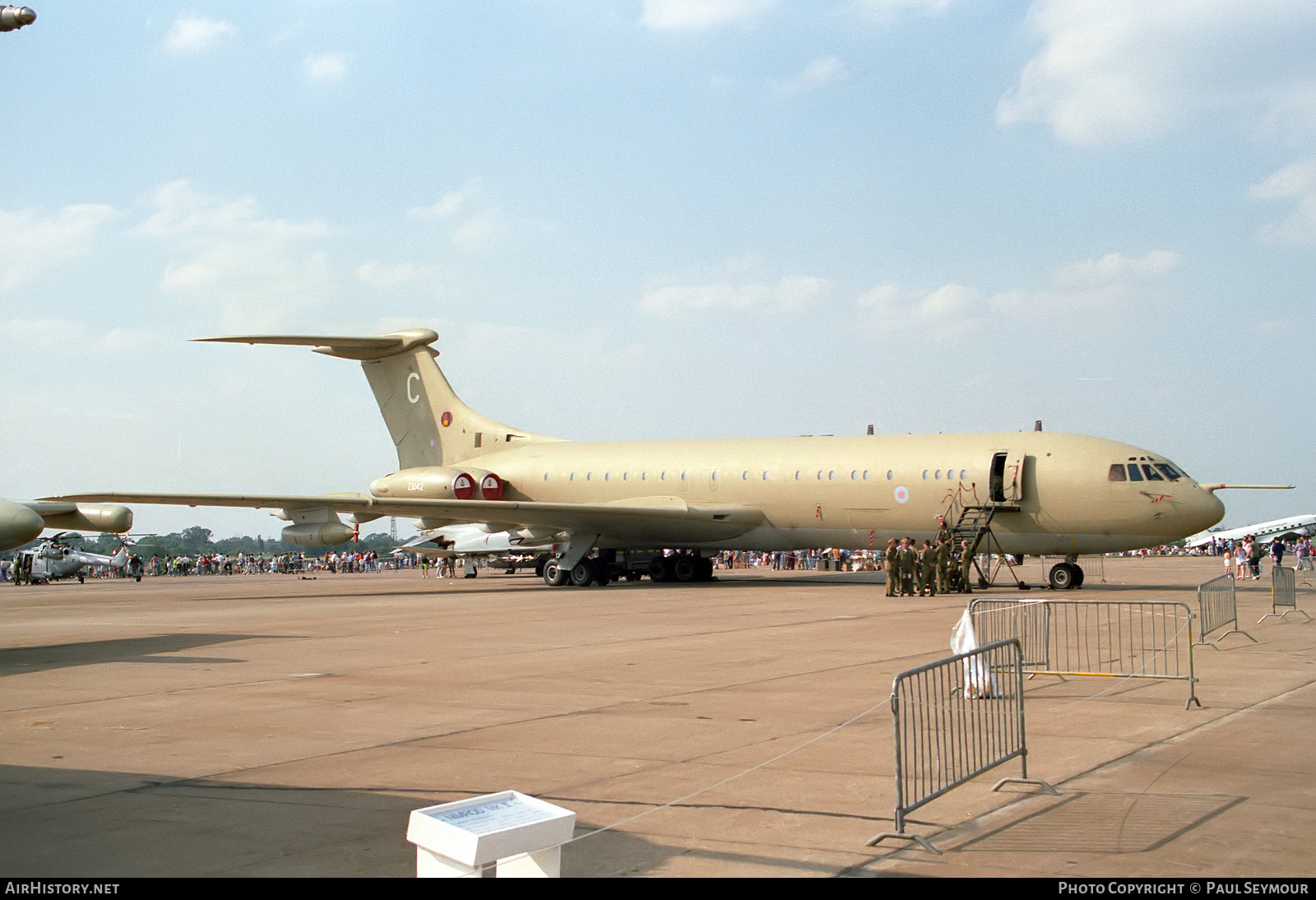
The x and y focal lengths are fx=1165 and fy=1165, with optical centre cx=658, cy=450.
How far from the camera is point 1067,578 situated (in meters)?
26.1

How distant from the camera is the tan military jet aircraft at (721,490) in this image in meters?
25.7

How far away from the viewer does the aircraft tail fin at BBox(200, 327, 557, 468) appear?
37156 millimetres

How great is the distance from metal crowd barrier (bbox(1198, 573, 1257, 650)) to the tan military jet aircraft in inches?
381

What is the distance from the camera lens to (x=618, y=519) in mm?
30578

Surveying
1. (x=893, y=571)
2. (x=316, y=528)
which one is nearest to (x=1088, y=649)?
(x=893, y=571)

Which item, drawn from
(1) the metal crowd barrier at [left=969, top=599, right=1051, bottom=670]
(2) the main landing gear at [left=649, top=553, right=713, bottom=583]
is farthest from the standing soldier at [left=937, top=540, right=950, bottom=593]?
(1) the metal crowd barrier at [left=969, top=599, right=1051, bottom=670]

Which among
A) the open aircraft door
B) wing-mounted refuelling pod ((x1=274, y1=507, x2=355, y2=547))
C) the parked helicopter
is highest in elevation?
the open aircraft door

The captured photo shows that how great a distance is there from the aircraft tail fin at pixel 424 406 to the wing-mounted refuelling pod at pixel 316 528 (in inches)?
345

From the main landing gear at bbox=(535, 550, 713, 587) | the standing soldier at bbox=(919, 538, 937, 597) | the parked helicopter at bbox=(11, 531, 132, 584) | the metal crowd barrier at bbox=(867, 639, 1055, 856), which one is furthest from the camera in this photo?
the parked helicopter at bbox=(11, 531, 132, 584)

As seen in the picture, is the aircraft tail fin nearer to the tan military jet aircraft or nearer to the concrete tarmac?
the tan military jet aircraft

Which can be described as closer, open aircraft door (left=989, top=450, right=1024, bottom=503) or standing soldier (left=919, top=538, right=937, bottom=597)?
standing soldier (left=919, top=538, right=937, bottom=597)

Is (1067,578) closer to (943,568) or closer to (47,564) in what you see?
(943,568)

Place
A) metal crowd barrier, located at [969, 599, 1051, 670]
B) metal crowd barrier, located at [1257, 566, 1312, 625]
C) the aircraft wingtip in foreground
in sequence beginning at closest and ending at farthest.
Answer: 1. metal crowd barrier, located at [969, 599, 1051, 670]
2. the aircraft wingtip in foreground
3. metal crowd barrier, located at [1257, 566, 1312, 625]
